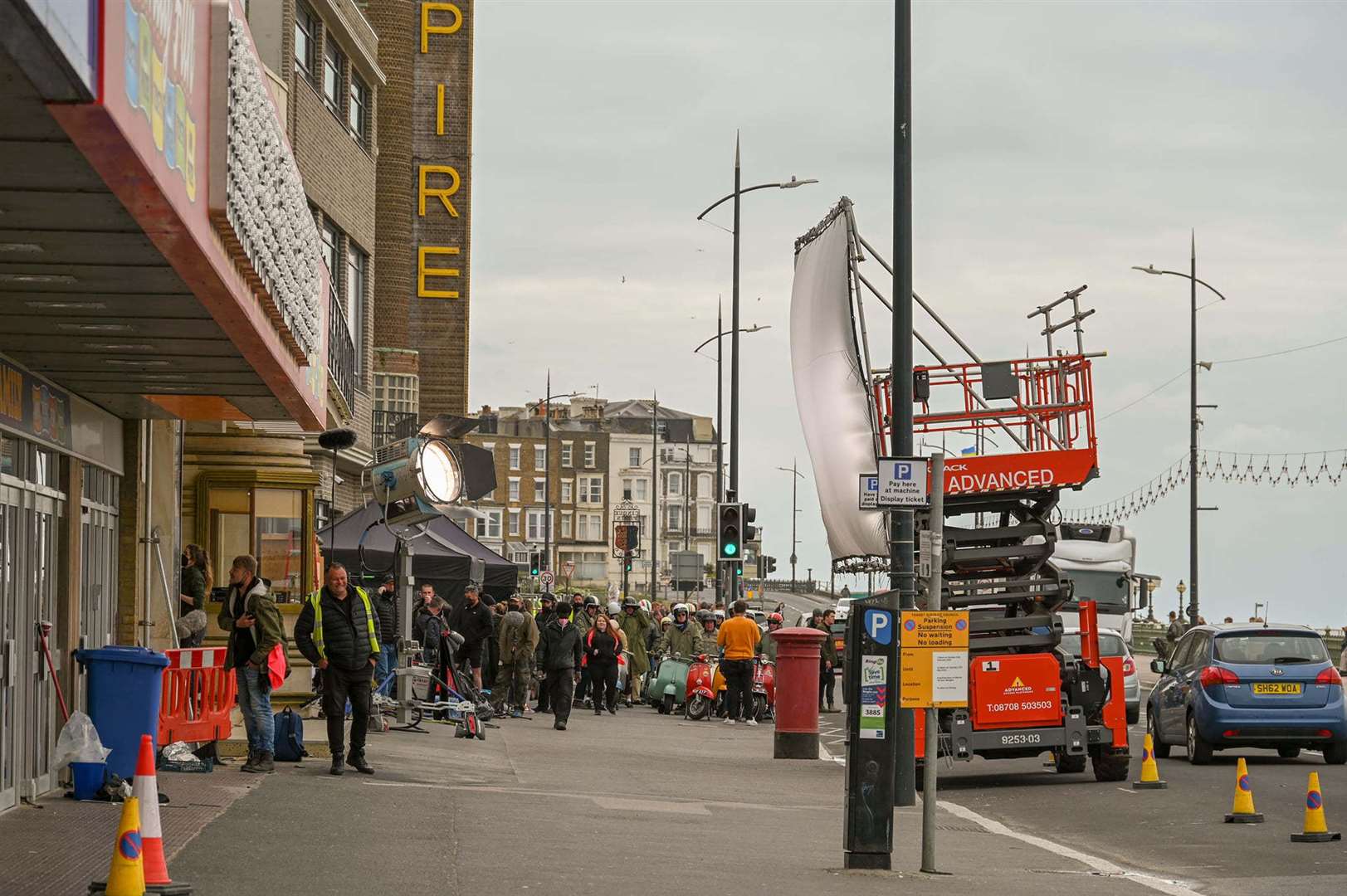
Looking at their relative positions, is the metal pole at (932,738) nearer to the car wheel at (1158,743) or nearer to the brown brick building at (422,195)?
the car wheel at (1158,743)

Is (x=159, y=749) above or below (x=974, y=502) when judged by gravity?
below

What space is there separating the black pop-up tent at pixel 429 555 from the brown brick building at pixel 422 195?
20.9 feet

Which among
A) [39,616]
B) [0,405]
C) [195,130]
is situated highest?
[195,130]

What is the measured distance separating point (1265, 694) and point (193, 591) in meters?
11.6

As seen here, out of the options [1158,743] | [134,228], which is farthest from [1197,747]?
[134,228]

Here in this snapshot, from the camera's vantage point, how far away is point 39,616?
14906 mm

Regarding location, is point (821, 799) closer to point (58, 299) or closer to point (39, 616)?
point (39, 616)

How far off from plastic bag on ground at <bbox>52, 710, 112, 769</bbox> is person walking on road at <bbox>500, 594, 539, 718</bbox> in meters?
15.6

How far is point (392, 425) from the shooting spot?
3988 cm

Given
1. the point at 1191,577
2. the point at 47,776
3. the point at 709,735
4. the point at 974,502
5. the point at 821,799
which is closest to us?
the point at 47,776

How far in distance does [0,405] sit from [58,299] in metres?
2.07

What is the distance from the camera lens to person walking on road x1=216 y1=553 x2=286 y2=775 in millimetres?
16641

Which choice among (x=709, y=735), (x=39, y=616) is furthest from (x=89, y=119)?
(x=709, y=735)

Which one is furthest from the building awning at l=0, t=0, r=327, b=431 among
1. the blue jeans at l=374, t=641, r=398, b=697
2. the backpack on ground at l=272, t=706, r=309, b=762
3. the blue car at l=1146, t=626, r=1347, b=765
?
the blue car at l=1146, t=626, r=1347, b=765
